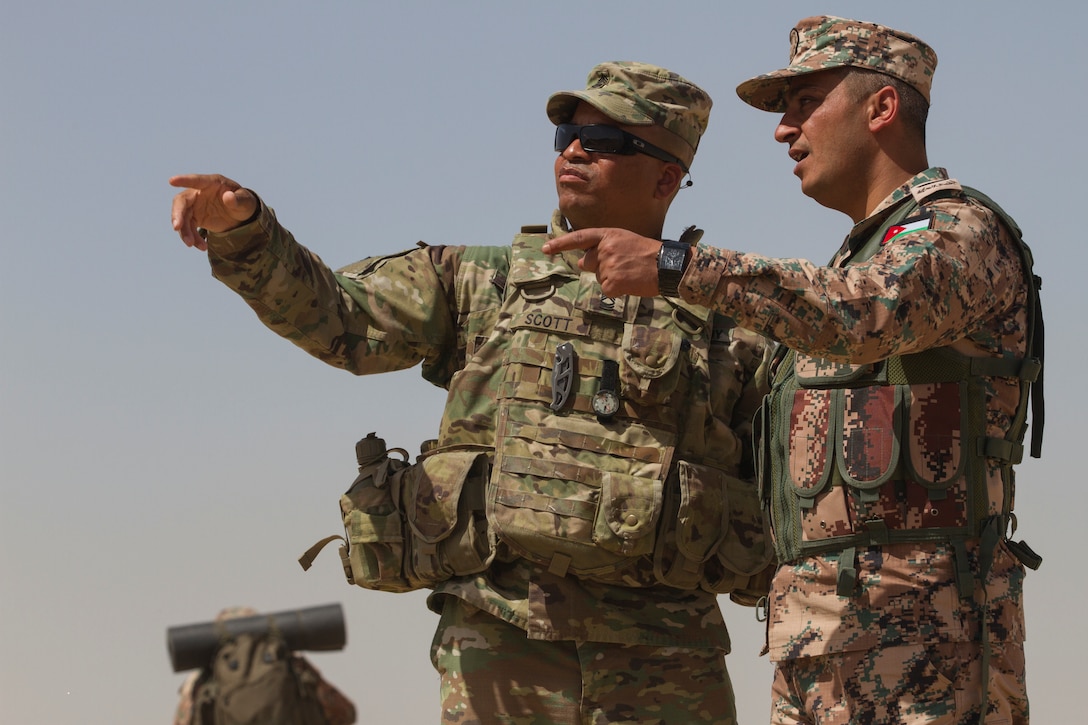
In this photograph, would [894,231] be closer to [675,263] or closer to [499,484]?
[675,263]

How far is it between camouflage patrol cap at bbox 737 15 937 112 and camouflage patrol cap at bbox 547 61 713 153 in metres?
0.82

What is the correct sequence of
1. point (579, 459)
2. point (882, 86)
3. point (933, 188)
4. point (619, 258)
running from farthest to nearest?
point (579, 459) → point (882, 86) → point (933, 188) → point (619, 258)

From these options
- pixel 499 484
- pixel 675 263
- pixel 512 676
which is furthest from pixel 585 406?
pixel 675 263

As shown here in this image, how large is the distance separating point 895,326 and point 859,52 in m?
1.29

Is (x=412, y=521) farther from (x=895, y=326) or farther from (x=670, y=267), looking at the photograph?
(x=895, y=326)

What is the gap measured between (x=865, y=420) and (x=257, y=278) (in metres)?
2.35

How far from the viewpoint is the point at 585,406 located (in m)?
6.29

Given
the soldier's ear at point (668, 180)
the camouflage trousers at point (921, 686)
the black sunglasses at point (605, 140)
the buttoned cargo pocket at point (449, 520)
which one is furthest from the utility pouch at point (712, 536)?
the black sunglasses at point (605, 140)

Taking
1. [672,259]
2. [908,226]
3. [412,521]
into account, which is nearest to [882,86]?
[908,226]

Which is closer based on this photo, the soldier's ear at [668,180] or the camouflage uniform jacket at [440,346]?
the camouflage uniform jacket at [440,346]

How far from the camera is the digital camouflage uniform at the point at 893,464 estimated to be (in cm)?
489

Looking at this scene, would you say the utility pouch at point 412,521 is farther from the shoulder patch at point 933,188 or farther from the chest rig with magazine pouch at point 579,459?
the shoulder patch at point 933,188

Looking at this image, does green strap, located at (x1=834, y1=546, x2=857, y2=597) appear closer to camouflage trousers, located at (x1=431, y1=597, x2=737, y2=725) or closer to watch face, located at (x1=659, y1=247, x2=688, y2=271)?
watch face, located at (x1=659, y1=247, x2=688, y2=271)

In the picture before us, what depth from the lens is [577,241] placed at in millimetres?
4973
